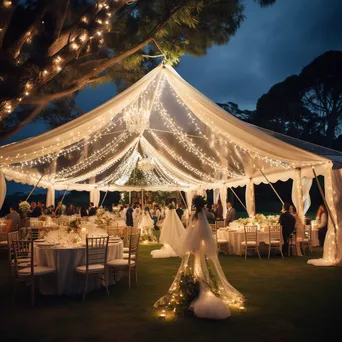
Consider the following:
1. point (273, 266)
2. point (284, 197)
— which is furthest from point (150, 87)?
point (284, 197)

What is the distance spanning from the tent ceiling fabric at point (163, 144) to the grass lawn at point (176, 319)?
102 inches

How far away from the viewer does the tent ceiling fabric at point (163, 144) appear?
243 inches

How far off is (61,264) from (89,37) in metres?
3.42

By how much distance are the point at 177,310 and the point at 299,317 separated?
1.44 meters

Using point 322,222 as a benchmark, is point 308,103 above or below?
above

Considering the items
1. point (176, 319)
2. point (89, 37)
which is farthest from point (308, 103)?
point (176, 319)

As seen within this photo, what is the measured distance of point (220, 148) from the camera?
9875 mm

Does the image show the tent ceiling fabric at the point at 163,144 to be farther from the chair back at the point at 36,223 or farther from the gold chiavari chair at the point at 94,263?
the gold chiavari chair at the point at 94,263

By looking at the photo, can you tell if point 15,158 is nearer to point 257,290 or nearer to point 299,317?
point 257,290

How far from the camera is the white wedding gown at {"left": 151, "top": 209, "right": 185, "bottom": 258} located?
9352mm

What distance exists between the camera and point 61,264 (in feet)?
17.7

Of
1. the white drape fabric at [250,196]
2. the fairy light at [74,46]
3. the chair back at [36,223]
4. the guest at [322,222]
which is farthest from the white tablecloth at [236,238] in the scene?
the fairy light at [74,46]

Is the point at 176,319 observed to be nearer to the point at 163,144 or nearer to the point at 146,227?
the point at 163,144

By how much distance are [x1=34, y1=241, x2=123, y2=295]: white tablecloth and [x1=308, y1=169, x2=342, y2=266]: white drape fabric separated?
5185 millimetres
